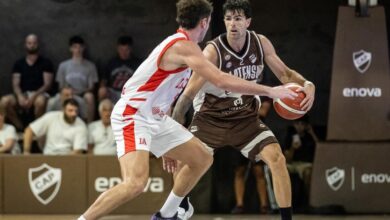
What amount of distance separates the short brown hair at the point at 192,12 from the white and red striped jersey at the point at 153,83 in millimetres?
85

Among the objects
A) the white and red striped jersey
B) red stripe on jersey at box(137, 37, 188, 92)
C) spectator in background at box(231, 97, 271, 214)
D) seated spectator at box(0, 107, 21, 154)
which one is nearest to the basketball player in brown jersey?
the white and red striped jersey

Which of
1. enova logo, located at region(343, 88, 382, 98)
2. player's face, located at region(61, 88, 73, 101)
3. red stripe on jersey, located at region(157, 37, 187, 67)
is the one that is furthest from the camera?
player's face, located at region(61, 88, 73, 101)

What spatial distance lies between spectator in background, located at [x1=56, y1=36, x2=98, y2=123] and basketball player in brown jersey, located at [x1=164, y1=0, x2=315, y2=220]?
152 inches

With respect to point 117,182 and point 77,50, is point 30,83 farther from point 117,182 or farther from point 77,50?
point 117,182

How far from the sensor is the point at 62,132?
1095 cm

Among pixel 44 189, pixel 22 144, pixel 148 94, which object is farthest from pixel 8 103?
pixel 148 94

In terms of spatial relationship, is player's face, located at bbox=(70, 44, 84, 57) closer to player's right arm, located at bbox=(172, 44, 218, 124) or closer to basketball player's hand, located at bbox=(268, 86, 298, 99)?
player's right arm, located at bbox=(172, 44, 218, 124)

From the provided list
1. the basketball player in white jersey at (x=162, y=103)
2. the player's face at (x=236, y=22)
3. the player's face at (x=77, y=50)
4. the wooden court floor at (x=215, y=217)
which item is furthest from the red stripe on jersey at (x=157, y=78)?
the player's face at (x=77, y=50)

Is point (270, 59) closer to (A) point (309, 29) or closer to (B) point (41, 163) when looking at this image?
(B) point (41, 163)

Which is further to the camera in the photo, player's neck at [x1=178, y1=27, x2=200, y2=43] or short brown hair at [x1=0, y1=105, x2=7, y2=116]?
short brown hair at [x1=0, y1=105, x2=7, y2=116]

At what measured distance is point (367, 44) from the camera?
10.8 meters

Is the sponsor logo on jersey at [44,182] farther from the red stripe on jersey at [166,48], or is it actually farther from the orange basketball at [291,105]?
the red stripe on jersey at [166,48]

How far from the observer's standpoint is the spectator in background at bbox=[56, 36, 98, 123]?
11.8 m

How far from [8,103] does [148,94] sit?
4.98 meters
